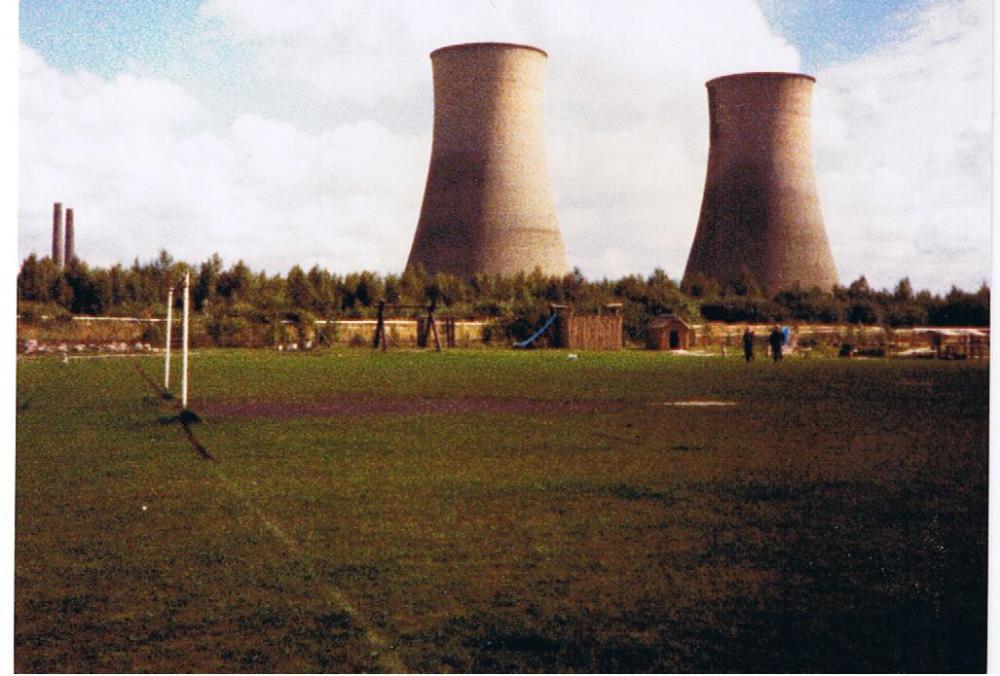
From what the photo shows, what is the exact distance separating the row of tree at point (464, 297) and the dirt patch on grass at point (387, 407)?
17.3 m

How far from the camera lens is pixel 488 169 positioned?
27844mm

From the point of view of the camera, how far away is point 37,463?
5.50 meters

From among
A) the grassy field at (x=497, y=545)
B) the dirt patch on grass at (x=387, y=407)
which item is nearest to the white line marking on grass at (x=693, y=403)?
the dirt patch on grass at (x=387, y=407)

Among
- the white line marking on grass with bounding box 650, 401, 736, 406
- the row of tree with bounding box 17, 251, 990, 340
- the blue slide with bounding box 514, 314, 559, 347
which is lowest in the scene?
the white line marking on grass with bounding box 650, 401, 736, 406

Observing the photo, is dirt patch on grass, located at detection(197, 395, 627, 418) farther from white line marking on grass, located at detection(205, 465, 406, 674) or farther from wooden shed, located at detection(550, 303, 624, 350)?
wooden shed, located at detection(550, 303, 624, 350)

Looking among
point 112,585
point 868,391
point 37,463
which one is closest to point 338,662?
point 112,585

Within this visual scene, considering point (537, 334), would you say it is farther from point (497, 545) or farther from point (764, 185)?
point (497, 545)

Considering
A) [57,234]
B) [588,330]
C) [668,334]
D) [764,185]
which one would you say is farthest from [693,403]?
[588,330]

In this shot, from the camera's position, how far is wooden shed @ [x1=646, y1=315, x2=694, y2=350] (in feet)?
98.8

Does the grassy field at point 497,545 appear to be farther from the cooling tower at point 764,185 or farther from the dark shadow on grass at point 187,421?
the cooling tower at point 764,185

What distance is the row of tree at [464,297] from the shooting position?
28.8 meters

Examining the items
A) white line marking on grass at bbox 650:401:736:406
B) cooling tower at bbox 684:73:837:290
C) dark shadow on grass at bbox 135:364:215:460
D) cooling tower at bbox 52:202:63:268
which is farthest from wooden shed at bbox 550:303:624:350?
white line marking on grass at bbox 650:401:736:406

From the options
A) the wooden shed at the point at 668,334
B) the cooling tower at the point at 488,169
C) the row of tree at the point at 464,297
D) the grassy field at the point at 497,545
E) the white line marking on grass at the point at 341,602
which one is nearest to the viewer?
the white line marking on grass at the point at 341,602

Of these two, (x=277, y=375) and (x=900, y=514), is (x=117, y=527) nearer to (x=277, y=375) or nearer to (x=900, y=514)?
(x=900, y=514)
